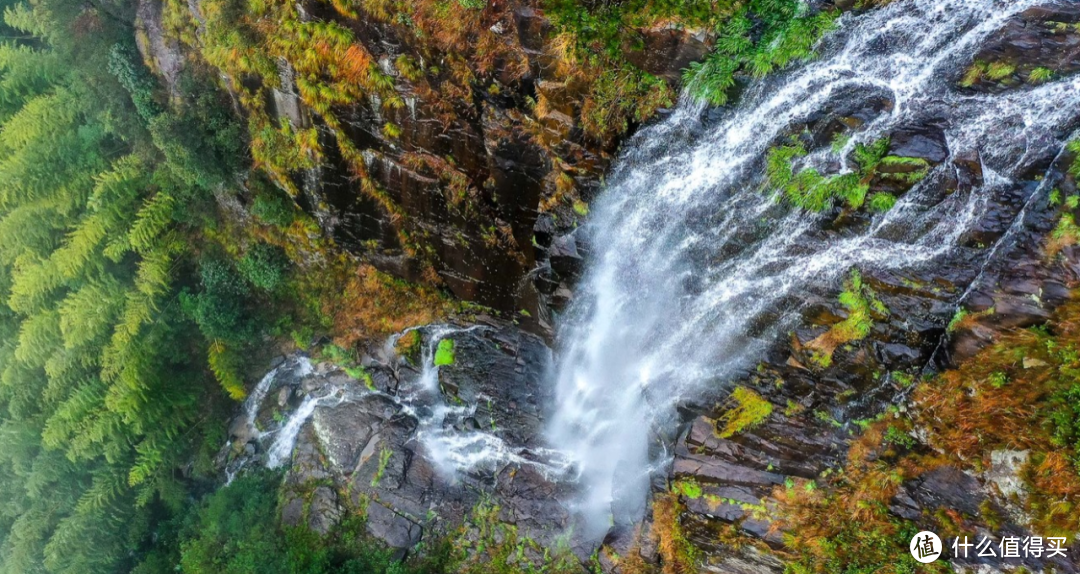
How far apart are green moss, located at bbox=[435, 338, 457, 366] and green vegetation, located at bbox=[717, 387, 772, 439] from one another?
7245 millimetres

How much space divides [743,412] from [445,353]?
7.86m

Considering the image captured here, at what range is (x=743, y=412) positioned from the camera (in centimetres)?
1048

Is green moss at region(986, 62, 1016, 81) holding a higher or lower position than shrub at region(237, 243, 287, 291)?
higher

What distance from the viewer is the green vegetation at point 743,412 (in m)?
10.3

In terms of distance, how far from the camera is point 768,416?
33.6ft

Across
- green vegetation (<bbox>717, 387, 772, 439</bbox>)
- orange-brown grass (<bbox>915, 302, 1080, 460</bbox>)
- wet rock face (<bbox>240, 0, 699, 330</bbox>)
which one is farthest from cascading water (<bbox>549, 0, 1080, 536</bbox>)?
orange-brown grass (<bbox>915, 302, 1080, 460</bbox>)

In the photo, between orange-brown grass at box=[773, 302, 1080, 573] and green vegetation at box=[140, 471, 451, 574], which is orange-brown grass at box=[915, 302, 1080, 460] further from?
green vegetation at box=[140, 471, 451, 574]

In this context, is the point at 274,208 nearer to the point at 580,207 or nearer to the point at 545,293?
the point at 545,293

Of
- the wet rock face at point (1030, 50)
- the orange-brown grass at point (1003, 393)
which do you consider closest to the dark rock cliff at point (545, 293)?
the wet rock face at point (1030, 50)

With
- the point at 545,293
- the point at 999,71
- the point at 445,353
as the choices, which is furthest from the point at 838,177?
the point at 445,353

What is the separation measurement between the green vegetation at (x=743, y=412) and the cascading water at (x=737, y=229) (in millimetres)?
457

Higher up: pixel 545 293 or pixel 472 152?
pixel 472 152

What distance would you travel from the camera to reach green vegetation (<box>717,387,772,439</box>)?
10.3 m

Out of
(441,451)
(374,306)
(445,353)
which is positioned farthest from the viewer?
(374,306)
